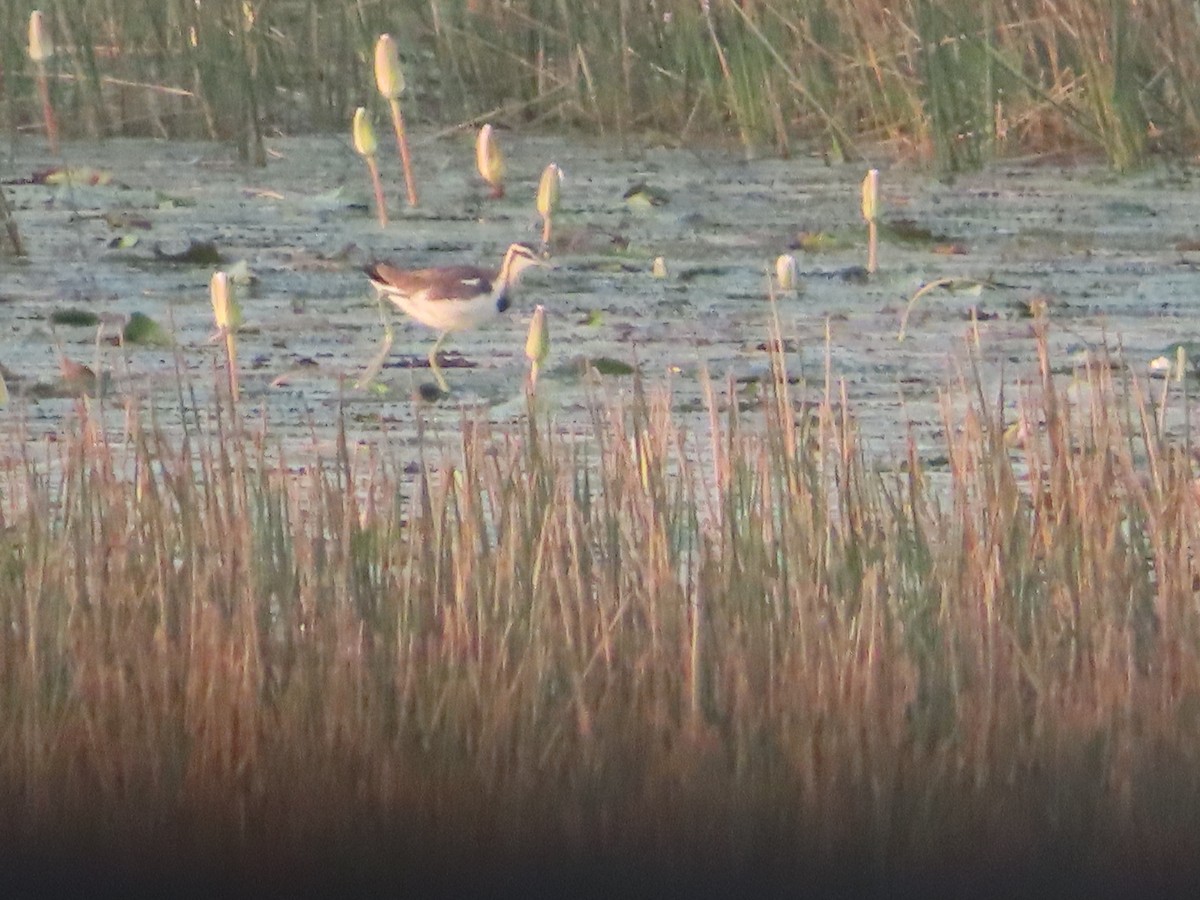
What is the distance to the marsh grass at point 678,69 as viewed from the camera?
5.22 m

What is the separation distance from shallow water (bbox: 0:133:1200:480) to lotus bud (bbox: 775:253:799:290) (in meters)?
0.03

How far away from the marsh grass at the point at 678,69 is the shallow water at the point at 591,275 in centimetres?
9

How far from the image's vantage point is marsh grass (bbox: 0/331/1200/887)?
7.54ft

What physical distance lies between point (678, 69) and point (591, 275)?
105 centimetres

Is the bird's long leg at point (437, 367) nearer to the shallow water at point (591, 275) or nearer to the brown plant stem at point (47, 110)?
the shallow water at point (591, 275)

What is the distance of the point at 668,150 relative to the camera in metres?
5.43

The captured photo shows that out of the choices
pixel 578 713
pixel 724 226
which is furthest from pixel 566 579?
pixel 724 226

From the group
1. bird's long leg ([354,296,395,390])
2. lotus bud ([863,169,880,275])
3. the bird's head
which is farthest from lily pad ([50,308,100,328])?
lotus bud ([863,169,880,275])

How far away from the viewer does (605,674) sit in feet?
7.76

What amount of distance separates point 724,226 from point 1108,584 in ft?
8.06

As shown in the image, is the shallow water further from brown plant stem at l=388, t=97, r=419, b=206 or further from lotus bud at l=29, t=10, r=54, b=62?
lotus bud at l=29, t=10, r=54, b=62

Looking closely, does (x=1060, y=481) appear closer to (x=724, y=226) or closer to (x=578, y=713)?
(x=578, y=713)

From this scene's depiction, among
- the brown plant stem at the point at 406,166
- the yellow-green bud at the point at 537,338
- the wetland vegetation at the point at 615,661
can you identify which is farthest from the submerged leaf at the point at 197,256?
the yellow-green bud at the point at 537,338

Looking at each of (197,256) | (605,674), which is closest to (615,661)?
(605,674)
